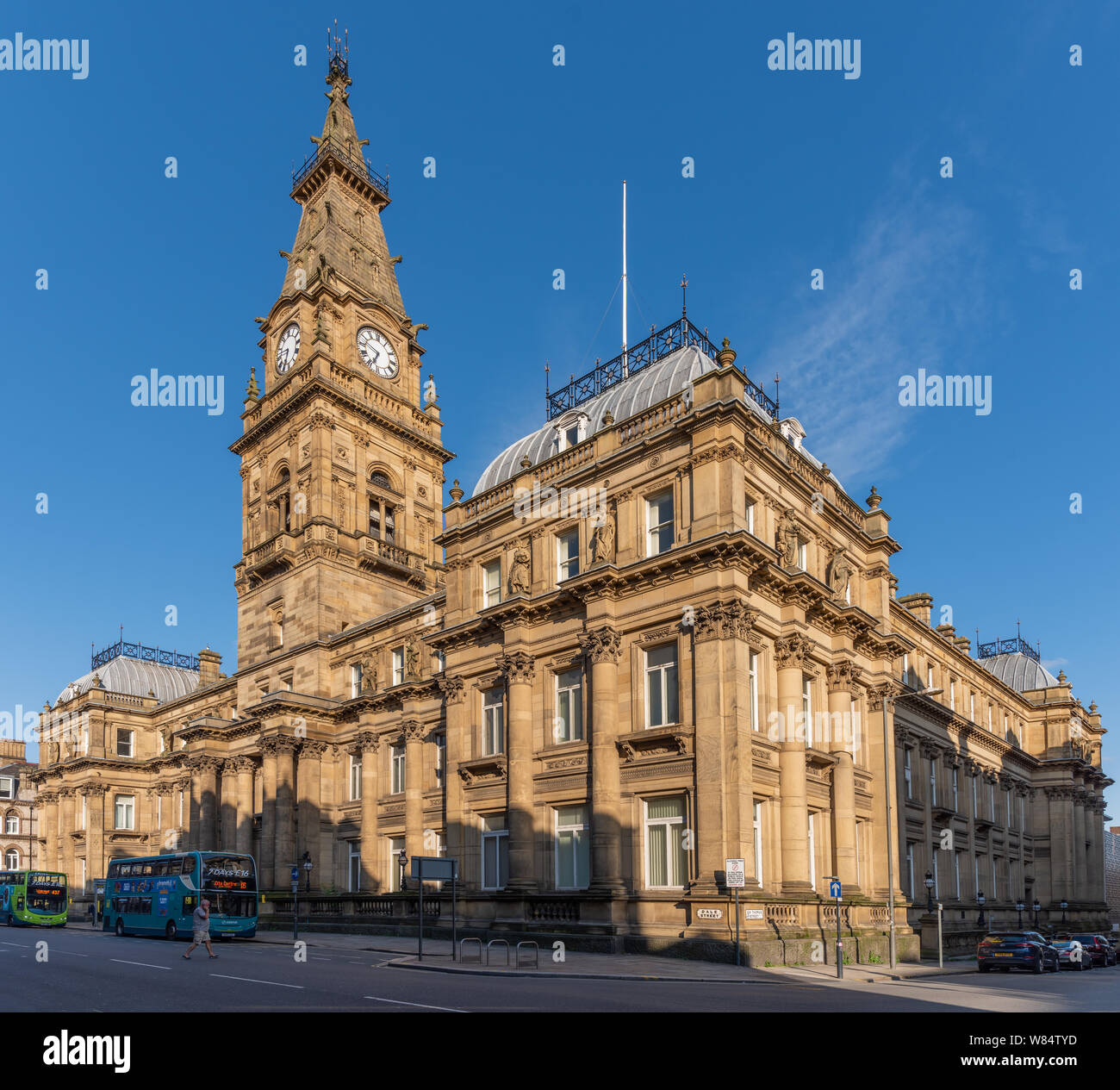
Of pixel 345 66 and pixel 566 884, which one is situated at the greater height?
pixel 345 66

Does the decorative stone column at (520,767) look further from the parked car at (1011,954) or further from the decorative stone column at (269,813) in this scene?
the decorative stone column at (269,813)

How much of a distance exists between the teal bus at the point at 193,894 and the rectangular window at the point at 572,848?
45.9ft

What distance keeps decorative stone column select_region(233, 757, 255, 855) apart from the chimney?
21.0 meters

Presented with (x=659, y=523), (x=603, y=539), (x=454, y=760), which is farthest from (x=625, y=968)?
(x=454, y=760)

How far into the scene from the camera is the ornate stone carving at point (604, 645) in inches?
1283

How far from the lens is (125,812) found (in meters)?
73.2

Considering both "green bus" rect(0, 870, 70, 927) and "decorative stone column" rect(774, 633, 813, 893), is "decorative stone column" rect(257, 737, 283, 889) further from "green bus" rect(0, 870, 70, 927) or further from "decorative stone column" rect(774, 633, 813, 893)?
"decorative stone column" rect(774, 633, 813, 893)

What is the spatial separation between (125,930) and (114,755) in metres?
31.9

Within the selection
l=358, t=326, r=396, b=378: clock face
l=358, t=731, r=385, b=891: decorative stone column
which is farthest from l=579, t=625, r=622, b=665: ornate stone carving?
l=358, t=326, r=396, b=378: clock face

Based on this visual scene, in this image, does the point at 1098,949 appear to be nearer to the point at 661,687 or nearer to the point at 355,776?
the point at 661,687

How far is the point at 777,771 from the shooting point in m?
31.8
